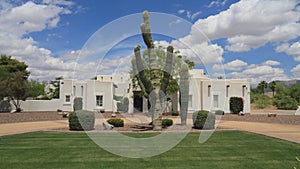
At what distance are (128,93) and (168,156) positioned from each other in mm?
23243

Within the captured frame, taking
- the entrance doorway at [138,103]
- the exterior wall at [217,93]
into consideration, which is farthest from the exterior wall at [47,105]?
the exterior wall at [217,93]

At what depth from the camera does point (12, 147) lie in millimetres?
8992

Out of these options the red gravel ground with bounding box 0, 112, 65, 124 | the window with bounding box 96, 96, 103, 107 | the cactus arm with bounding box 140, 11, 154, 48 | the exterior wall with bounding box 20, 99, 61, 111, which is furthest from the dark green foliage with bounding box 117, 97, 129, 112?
the cactus arm with bounding box 140, 11, 154, 48

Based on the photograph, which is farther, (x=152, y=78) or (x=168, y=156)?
(x=152, y=78)

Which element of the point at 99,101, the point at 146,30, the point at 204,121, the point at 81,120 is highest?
the point at 146,30

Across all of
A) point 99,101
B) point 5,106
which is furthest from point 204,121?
point 5,106

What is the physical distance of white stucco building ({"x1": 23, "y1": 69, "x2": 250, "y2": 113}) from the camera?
2870 centimetres

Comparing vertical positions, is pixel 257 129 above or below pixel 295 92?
below

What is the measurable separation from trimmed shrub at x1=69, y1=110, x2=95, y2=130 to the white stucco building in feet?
53.7

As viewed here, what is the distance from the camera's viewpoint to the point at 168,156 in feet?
24.7

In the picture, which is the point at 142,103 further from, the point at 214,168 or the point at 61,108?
the point at 214,168

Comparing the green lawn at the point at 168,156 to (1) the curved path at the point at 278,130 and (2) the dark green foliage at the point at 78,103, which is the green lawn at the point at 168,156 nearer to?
(1) the curved path at the point at 278,130

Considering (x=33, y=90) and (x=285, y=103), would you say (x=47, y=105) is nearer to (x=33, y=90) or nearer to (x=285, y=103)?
(x=33, y=90)

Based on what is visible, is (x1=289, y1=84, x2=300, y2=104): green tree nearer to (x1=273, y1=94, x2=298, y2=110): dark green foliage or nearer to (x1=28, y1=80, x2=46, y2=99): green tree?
(x1=273, y1=94, x2=298, y2=110): dark green foliage
